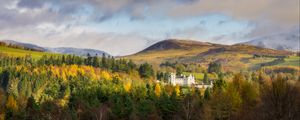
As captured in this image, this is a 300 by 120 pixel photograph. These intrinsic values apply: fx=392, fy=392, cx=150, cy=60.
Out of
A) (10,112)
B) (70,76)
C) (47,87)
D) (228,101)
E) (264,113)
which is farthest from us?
(70,76)

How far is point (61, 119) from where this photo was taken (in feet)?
279

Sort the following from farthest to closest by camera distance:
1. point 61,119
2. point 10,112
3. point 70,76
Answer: point 70,76
point 10,112
point 61,119

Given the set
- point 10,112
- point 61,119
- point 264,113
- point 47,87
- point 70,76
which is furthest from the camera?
point 70,76

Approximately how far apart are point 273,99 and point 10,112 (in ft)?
223

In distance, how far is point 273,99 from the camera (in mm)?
55719

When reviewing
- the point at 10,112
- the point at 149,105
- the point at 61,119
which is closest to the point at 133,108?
the point at 149,105

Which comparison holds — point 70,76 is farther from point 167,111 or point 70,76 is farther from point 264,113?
point 264,113

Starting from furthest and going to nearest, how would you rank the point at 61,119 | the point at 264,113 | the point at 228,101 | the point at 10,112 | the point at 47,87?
the point at 47,87 < the point at 10,112 < the point at 61,119 < the point at 228,101 < the point at 264,113

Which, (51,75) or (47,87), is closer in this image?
(47,87)

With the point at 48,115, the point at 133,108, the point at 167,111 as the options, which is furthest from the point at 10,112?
the point at 167,111

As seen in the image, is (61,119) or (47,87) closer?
(61,119)

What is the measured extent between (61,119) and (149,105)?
763 inches

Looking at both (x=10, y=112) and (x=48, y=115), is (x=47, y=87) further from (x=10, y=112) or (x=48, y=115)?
(x=48, y=115)

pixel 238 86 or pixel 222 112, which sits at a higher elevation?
pixel 238 86
